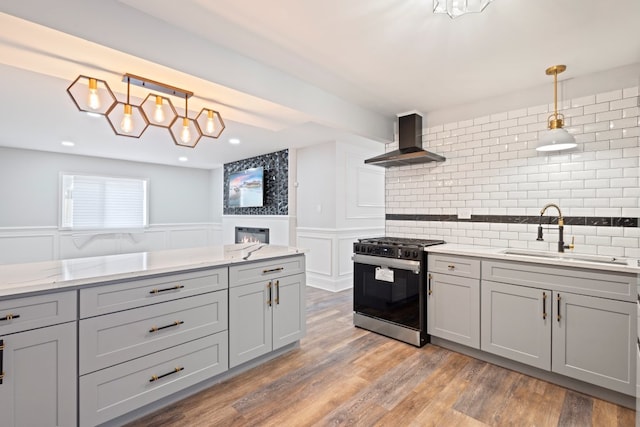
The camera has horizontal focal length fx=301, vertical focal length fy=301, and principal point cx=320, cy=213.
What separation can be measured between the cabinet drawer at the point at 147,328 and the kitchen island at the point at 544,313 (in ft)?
6.23

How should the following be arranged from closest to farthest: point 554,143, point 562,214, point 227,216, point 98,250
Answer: point 554,143 → point 562,214 → point 98,250 → point 227,216

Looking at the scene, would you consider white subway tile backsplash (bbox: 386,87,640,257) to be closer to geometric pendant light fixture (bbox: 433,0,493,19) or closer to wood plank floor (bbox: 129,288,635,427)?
wood plank floor (bbox: 129,288,635,427)

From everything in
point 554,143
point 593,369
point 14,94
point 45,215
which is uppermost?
point 14,94

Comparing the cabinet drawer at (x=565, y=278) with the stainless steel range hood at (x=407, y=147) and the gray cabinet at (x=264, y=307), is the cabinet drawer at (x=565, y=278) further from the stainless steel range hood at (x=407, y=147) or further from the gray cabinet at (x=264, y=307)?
the gray cabinet at (x=264, y=307)

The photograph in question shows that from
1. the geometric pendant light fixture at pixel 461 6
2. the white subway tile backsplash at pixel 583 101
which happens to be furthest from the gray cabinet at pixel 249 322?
the white subway tile backsplash at pixel 583 101

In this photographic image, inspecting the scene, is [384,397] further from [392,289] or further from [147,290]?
[147,290]

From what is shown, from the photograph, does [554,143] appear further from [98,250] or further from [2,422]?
[98,250]

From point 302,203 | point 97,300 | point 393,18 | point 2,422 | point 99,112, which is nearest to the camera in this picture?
point 2,422

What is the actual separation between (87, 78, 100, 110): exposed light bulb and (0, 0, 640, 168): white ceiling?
0.12 m

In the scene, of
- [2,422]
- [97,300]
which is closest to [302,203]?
[97,300]

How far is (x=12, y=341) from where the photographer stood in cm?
137

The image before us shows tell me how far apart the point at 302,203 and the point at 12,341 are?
13.5 ft

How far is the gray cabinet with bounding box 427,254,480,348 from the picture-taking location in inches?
99.2

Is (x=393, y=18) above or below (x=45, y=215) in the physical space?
above
